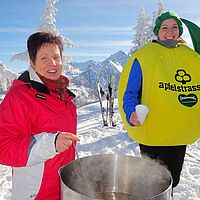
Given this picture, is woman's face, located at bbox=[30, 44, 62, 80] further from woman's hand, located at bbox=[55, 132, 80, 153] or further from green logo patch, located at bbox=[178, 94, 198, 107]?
green logo patch, located at bbox=[178, 94, 198, 107]

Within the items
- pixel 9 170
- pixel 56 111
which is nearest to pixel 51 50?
pixel 56 111

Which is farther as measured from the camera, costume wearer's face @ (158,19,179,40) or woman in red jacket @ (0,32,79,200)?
costume wearer's face @ (158,19,179,40)

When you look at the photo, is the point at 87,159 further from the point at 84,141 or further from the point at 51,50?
the point at 84,141

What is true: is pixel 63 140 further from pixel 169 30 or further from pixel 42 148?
pixel 169 30

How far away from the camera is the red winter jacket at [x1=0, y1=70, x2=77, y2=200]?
166 centimetres

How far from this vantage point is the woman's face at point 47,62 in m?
1.99

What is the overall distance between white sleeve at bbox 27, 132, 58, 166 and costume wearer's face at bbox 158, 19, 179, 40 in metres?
1.84

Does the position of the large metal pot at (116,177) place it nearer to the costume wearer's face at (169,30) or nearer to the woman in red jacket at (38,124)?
the woman in red jacket at (38,124)

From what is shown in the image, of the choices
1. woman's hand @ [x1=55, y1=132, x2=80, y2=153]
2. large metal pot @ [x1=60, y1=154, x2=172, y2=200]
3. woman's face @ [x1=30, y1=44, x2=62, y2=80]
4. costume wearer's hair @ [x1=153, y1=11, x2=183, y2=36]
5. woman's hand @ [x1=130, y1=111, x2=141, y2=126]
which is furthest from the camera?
costume wearer's hair @ [x1=153, y1=11, x2=183, y2=36]

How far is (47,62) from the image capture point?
1994 mm

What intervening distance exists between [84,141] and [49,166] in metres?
6.93

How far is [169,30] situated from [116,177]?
173 centimetres

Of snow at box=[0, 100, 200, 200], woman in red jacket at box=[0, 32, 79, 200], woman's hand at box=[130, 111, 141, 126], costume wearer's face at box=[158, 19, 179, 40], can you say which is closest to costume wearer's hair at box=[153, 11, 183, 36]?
costume wearer's face at box=[158, 19, 179, 40]

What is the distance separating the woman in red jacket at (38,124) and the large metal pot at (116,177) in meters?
0.21
